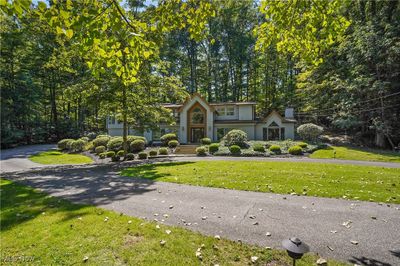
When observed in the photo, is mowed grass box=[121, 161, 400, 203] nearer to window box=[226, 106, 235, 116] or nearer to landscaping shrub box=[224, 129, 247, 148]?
landscaping shrub box=[224, 129, 247, 148]

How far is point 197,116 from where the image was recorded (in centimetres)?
3359

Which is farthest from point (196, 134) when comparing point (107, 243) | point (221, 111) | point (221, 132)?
point (107, 243)

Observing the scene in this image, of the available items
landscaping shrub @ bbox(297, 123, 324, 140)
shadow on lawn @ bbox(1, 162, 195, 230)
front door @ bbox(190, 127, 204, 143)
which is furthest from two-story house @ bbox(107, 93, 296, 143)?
shadow on lawn @ bbox(1, 162, 195, 230)

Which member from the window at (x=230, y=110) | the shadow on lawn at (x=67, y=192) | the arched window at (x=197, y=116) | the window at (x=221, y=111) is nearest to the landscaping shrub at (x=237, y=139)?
the arched window at (x=197, y=116)

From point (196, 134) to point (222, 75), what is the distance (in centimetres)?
1803

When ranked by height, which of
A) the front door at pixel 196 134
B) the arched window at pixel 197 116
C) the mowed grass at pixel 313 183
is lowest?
the mowed grass at pixel 313 183

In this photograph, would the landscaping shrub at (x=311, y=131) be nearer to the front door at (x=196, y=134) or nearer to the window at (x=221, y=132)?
the window at (x=221, y=132)

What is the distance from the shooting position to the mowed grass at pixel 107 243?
4.01 meters

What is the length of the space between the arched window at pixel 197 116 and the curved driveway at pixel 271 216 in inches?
964

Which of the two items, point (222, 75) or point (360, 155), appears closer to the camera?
point (360, 155)

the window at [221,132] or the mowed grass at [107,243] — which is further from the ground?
the window at [221,132]

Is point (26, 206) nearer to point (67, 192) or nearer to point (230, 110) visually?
point (67, 192)

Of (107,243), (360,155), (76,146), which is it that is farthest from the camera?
(76,146)

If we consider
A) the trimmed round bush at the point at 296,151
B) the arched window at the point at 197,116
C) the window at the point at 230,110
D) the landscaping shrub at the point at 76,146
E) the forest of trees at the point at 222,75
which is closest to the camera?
the forest of trees at the point at 222,75
